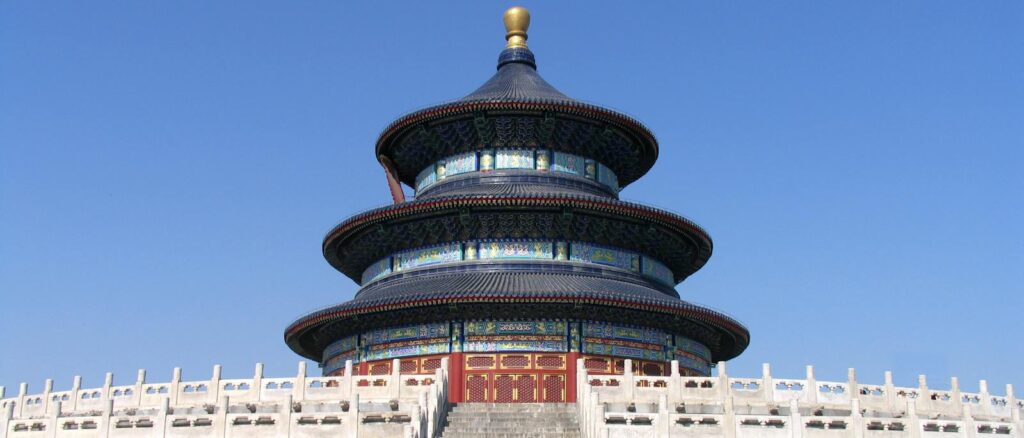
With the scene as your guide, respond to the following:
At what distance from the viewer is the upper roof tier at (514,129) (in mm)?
38688

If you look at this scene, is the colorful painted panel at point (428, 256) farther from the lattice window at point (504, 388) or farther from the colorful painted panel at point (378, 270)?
the lattice window at point (504, 388)

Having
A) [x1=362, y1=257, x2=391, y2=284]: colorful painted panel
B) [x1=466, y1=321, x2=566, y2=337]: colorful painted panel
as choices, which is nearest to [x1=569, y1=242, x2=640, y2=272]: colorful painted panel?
[x1=466, y1=321, x2=566, y2=337]: colorful painted panel

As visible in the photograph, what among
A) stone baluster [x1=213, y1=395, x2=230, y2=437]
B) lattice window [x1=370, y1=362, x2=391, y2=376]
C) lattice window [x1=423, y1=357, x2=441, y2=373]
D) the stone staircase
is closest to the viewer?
stone baluster [x1=213, y1=395, x2=230, y2=437]

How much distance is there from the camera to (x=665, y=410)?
68.2ft

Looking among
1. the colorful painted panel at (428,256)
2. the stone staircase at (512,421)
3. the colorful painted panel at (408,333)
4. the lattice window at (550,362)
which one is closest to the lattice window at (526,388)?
the lattice window at (550,362)

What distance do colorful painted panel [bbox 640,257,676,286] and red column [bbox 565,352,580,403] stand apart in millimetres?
5712

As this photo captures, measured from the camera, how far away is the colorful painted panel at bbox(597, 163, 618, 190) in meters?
41.2

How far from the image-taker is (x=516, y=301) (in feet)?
108

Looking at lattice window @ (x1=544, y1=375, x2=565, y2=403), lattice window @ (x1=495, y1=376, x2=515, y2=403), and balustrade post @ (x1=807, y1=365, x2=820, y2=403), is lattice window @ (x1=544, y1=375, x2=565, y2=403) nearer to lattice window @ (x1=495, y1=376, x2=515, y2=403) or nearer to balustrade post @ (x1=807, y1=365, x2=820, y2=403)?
lattice window @ (x1=495, y1=376, x2=515, y2=403)

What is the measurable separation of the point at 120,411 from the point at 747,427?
1489 cm

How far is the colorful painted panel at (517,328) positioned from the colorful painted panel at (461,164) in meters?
Result: 7.49

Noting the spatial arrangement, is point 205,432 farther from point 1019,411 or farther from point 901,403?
point 1019,411

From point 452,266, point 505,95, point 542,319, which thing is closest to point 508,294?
point 542,319

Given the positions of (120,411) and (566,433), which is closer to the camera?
(566,433)
